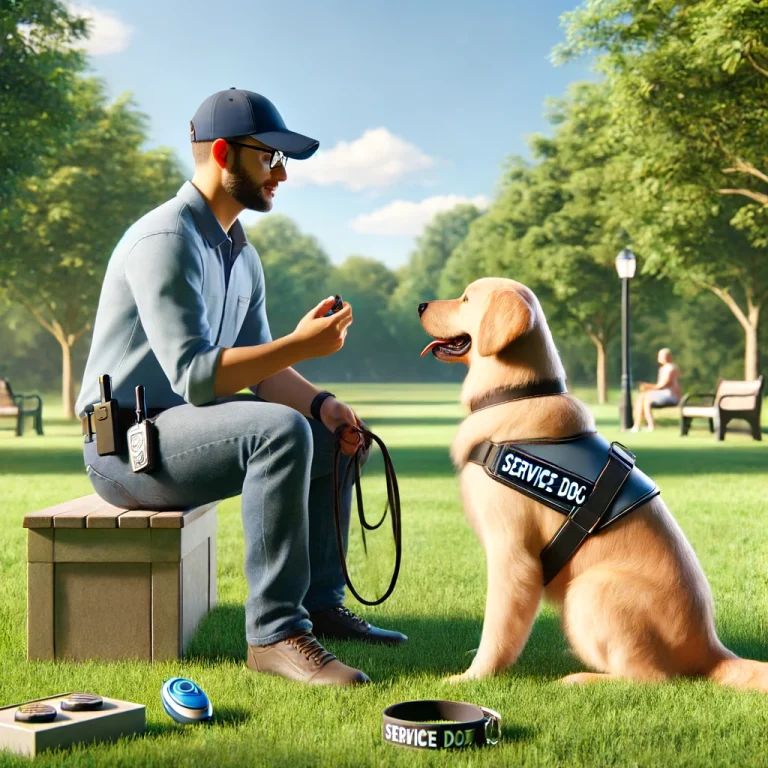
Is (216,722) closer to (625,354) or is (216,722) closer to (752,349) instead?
(625,354)

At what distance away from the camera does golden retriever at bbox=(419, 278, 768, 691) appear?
119 inches

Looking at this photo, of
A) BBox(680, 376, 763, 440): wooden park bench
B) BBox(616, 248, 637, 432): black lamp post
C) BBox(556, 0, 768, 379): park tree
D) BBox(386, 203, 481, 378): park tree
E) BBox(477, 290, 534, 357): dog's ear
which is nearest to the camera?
BBox(477, 290, 534, 357): dog's ear

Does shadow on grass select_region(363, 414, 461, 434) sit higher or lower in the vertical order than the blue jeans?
lower

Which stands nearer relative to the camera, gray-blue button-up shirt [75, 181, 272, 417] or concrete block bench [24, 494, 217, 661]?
gray-blue button-up shirt [75, 181, 272, 417]

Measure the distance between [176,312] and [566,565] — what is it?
154 cm

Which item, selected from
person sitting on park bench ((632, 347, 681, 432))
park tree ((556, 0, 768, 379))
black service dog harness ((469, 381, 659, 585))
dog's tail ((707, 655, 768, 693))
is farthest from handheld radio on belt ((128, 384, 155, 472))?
person sitting on park bench ((632, 347, 681, 432))

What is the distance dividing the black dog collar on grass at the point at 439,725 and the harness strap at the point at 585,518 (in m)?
0.57

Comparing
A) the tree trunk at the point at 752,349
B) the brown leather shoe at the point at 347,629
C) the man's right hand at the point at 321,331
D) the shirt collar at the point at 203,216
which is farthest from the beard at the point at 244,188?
the tree trunk at the point at 752,349

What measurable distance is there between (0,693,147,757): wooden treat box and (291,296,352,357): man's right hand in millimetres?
1241

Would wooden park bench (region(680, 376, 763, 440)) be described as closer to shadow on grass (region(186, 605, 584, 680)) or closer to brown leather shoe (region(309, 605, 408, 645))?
shadow on grass (region(186, 605, 584, 680))

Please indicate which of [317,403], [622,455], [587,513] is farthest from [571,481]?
[317,403]

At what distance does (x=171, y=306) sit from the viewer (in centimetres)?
333

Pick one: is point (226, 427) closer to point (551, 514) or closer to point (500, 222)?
point (551, 514)

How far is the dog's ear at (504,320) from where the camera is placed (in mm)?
3256
